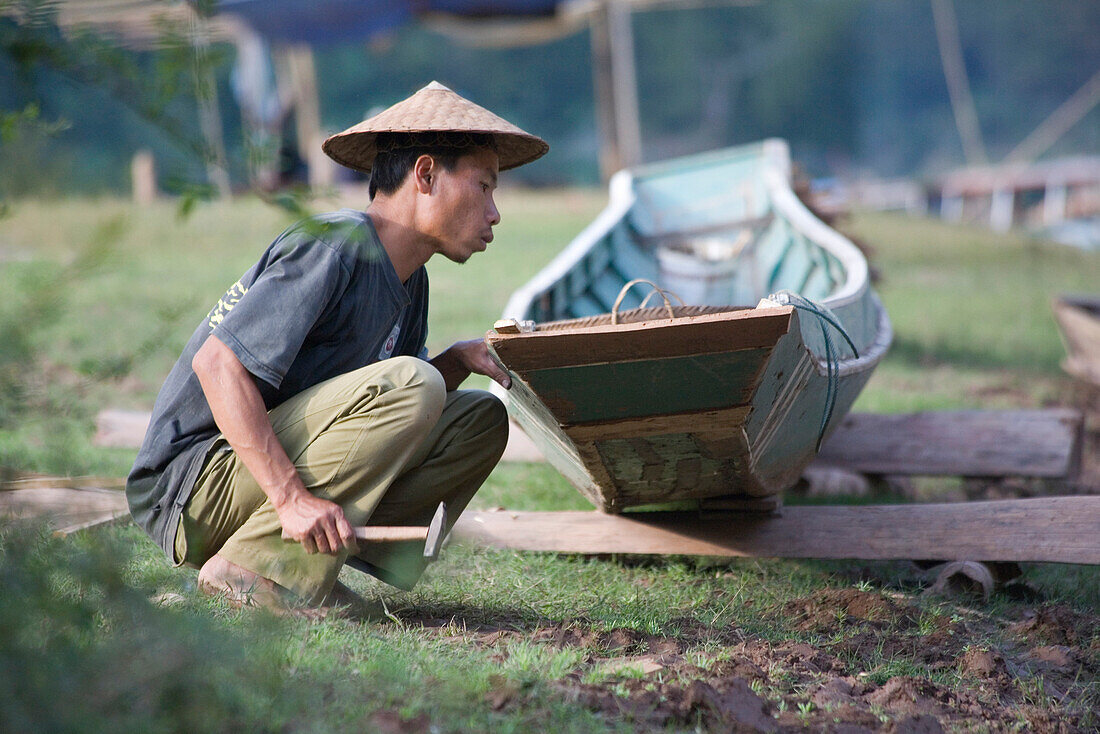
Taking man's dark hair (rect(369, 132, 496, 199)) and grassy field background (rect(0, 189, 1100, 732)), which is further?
man's dark hair (rect(369, 132, 496, 199))

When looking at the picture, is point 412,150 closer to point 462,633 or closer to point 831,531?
point 462,633

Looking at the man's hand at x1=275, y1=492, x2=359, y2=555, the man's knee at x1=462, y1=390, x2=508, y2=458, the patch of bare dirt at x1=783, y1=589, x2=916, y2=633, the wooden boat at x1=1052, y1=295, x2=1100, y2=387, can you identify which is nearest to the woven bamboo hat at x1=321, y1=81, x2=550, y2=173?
the man's knee at x1=462, y1=390, x2=508, y2=458

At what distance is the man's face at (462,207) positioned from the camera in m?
2.58

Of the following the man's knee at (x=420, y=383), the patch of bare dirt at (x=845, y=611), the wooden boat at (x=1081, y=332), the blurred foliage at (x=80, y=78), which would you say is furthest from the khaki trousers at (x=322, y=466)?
the wooden boat at (x=1081, y=332)

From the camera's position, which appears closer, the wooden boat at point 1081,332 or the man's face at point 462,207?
the man's face at point 462,207

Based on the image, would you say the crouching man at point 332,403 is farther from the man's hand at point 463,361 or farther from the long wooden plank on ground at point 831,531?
the long wooden plank on ground at point 831,531

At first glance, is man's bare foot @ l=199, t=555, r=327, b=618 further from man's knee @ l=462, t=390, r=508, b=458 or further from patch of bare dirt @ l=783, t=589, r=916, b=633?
patch of bare dirt @ l=783, t=589, r=916, b=633

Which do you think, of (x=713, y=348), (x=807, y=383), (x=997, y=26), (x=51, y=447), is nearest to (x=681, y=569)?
(x=807, y=383)

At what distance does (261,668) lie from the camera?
156cm

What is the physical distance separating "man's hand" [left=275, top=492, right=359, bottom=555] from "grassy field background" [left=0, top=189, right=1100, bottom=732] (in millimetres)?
195

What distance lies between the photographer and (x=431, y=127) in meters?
2.47

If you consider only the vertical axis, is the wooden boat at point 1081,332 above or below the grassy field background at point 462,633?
below

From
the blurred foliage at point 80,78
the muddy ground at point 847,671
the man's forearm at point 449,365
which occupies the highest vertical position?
the blurred foliage at point 80,78

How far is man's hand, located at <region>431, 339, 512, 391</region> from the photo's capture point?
2.79 m
